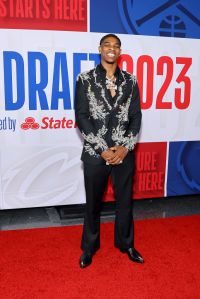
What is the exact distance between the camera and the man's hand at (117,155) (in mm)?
2139

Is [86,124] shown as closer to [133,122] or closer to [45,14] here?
[133,122]

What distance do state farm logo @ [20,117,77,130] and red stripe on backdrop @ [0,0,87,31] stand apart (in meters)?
0.78

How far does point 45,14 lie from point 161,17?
1069mm

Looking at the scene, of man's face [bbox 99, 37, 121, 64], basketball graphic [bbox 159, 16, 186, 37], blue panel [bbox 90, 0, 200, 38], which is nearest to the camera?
man's face [bbox 99, 37, 121, 64]

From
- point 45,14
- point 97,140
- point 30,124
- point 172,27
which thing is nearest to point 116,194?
point 97,140

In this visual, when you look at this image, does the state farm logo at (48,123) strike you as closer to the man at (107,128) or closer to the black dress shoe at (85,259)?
the man at (107,128)

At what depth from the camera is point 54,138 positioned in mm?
3057

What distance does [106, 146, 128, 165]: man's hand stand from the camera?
2139 millimetres

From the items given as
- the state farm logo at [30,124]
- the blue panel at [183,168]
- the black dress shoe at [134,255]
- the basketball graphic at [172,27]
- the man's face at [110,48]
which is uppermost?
the basketball graphic at [172,27]

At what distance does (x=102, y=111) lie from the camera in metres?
2.15

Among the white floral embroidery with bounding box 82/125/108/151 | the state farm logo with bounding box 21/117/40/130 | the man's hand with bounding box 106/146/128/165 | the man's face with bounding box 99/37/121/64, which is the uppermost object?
the man's face with bounding box 99/37/121/64

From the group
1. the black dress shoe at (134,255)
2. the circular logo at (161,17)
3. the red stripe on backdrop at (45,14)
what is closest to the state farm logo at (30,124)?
the red stripe on backdrop at (45,14)

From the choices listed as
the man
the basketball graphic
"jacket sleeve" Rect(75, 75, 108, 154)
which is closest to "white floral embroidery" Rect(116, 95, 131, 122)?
the man

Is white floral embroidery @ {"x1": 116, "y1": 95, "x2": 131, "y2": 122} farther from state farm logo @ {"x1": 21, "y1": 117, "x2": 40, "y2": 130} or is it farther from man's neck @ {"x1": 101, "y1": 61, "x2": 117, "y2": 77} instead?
state farm logo @ {"x1": 21, "y1": 117, "x2": 40, "y2": 130}
